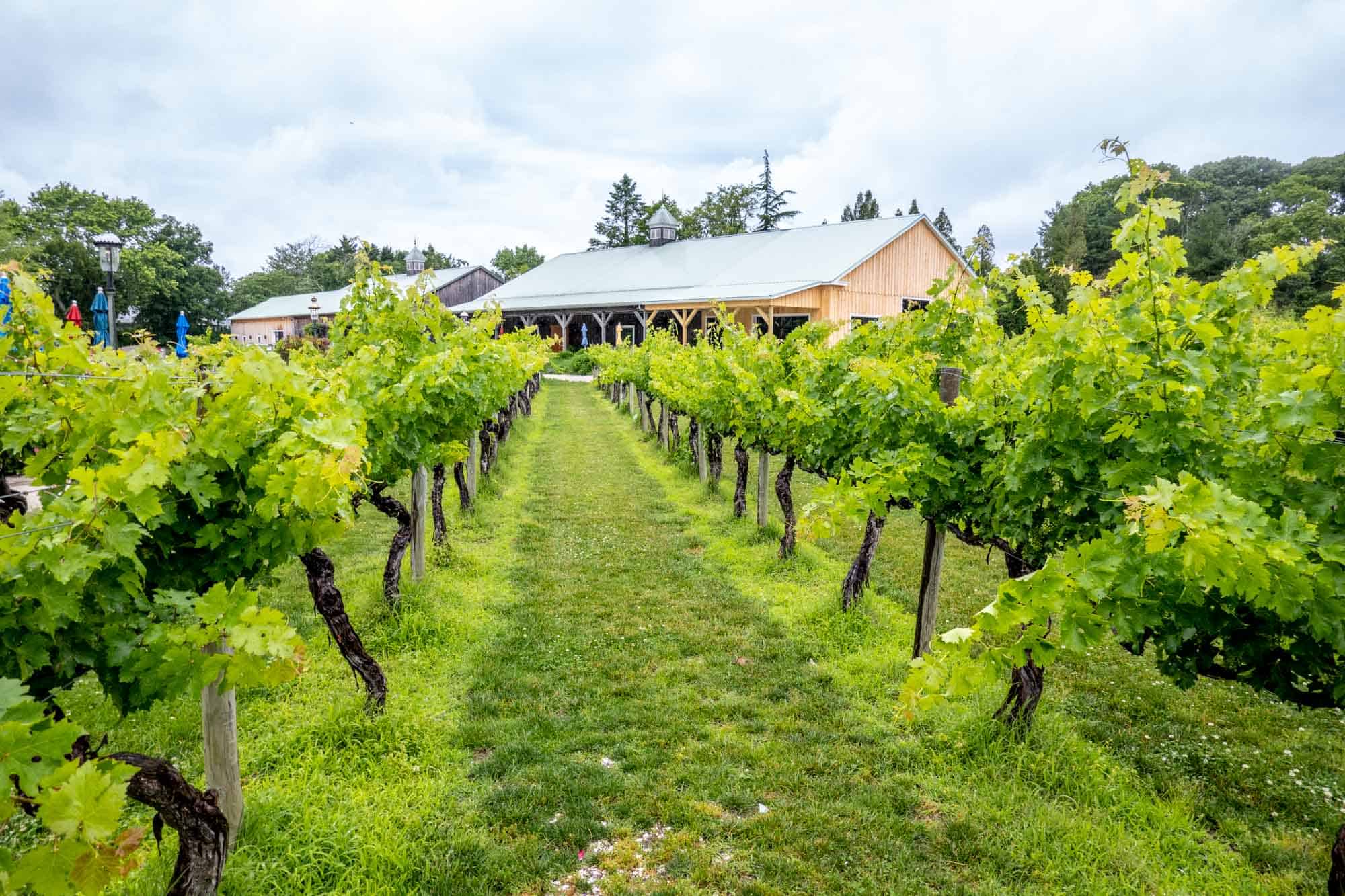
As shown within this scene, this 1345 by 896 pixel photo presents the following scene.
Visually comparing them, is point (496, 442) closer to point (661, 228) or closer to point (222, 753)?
point (222, 753)

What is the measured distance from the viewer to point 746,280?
30.0 meters

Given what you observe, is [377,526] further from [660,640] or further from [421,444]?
[660,640]

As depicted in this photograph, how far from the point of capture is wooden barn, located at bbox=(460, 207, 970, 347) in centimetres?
2647

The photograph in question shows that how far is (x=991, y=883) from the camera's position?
3.28 m

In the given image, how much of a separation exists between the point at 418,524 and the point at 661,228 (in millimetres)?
37066

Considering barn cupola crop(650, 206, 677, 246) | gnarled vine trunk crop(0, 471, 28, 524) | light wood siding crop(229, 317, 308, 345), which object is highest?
barn cupola crop(650, 206, 677, 246)

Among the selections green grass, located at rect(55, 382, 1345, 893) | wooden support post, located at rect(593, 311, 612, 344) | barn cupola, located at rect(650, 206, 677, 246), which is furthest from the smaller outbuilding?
green grass, located at rect(55, 382, 1345, 893)

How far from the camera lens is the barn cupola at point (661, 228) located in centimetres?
4109

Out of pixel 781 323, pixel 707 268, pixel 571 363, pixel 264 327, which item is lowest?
pixel 571 363

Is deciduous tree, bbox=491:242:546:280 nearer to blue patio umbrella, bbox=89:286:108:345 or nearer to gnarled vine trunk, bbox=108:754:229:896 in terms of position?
blue patio umbrella, bbox=89:286:108:345

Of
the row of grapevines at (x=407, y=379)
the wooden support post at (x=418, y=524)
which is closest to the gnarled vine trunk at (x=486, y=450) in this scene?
the row of grapevines at (x=407, y=379)

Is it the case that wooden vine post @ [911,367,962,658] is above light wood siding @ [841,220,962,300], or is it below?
below

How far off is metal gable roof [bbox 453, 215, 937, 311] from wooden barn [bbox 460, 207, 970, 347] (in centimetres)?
7

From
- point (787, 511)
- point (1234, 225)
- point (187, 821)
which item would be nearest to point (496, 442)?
point (787, 511)
